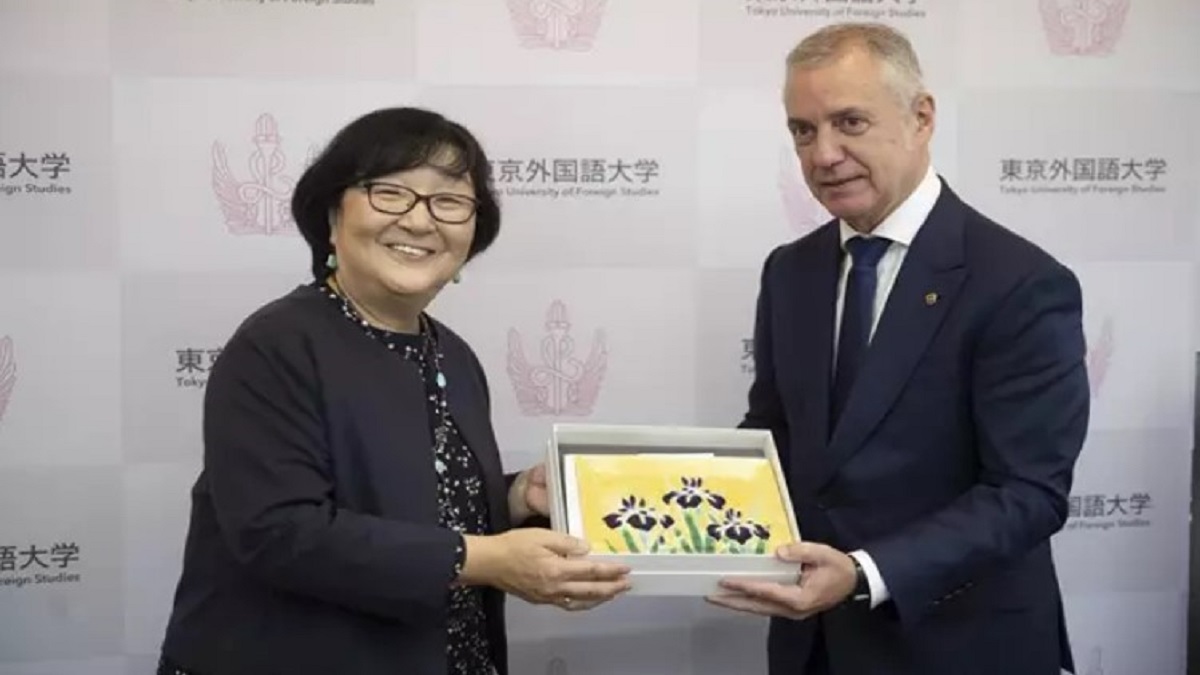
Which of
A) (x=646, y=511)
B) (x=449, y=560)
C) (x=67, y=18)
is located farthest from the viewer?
(x=67, y=18)

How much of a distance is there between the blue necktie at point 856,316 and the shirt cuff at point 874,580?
0.75 feet

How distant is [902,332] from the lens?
1831 mm

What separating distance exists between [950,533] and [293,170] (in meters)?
1.46

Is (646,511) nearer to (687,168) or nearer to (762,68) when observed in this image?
(687,168)

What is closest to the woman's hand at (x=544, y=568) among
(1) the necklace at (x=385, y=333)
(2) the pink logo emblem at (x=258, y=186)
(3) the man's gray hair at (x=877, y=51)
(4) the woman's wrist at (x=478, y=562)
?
(4) the woman's wrist at (x=478, y=562)

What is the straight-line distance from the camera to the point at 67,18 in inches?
93.5

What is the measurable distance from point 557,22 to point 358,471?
121cm

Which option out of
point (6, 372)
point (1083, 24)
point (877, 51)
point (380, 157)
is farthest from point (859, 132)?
point (6, 372)

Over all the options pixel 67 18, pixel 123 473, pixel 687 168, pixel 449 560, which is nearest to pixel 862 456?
Result: pixel 449 560

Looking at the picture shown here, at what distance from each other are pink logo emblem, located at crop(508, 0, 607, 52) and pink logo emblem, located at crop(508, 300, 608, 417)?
538 millimetres

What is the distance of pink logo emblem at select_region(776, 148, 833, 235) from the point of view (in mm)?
2611

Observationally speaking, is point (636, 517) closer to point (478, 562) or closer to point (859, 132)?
point (478, 562)

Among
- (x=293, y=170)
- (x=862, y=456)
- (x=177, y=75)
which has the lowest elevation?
(x=862, y=456)

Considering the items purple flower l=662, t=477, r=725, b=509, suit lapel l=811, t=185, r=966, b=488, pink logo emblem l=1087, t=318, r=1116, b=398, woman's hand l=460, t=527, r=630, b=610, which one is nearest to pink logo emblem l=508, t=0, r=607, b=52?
suit lapel l=811, t=185, r=966, b=488
